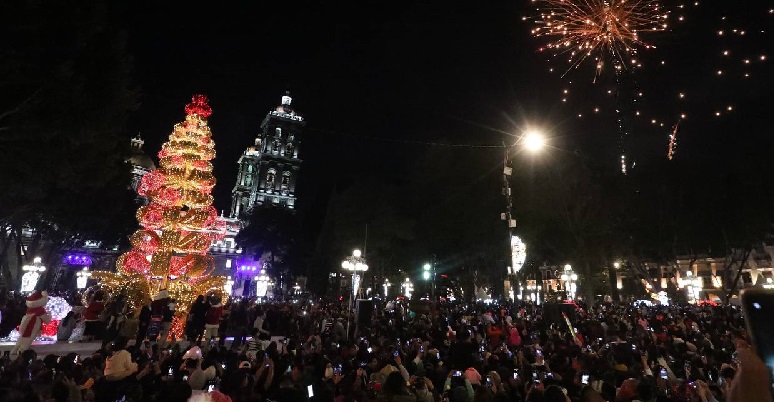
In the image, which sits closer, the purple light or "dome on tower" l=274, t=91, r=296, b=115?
the purple light

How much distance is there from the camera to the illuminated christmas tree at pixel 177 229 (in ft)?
49.6

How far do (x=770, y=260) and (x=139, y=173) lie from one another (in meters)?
87.4

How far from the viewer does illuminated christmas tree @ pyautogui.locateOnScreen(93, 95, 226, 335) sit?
1511 cm

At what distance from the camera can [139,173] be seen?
6644 cm

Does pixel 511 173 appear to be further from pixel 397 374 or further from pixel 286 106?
pixel 286 106

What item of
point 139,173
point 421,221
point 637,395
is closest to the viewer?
point 637,395

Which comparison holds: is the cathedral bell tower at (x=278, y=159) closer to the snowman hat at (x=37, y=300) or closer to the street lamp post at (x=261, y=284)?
the street lamp post at (x=261, y=284)

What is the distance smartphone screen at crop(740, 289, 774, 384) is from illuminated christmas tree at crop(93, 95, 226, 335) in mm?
16164

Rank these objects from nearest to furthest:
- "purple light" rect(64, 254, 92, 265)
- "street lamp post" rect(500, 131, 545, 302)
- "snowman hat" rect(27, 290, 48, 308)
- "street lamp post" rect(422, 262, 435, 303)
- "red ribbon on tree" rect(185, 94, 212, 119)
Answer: "snowman hat" rect(27, 290, 48, 308) < "red ribbon on tree" rect(185, 94, 212, 119) < "street lamp post" rect(500, 131, 545, 302) < "street lamp post" rect(422, 262, 435, 303) < "purple light" rect(64, 254, 92, 265)

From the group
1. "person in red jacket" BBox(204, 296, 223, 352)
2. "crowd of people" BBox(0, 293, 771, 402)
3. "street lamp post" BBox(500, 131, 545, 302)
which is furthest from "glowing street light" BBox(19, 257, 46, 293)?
"street lamp post" BBox(500, 131, 545, 302)

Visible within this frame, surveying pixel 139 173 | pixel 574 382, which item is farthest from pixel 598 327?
pixel 139 173

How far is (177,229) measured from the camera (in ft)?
51.3

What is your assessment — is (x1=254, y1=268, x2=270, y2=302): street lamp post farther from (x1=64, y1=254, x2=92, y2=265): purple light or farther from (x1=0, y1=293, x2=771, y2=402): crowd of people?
(x1=0, y1=293, x2=771, y2=402): crowd of people

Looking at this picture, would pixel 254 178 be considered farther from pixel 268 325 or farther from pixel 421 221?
pixel 268 325
